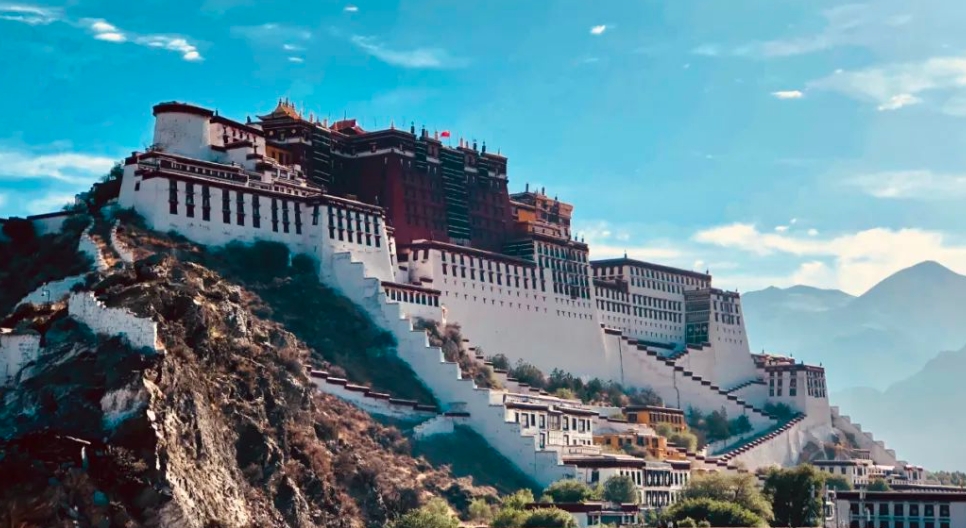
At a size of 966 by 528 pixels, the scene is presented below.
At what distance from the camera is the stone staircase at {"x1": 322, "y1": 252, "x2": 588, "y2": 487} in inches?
3925

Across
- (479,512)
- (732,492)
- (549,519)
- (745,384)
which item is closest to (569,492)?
(479,512)

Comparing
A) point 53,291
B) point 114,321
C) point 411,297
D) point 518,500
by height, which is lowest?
point 518,500

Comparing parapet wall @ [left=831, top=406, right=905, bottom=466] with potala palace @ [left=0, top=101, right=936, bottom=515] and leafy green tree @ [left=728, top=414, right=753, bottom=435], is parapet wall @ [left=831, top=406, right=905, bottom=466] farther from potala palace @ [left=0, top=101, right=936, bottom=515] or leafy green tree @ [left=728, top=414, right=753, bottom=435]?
leafy green tree @ [left=728, top=414, right=753, bottom=435]

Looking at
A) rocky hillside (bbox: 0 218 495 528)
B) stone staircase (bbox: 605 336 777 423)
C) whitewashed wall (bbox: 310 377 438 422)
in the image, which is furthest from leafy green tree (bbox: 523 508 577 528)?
stone staircase (bbox: 605 336 777 423)

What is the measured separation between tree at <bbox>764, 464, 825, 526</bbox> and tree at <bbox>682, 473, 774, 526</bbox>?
0.98 m

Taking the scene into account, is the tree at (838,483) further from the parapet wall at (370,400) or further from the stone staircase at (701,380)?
the parapet wall at (370,400)

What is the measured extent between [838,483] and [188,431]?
61290 millimetres

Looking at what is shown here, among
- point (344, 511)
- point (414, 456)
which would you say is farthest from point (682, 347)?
point (344, 511)

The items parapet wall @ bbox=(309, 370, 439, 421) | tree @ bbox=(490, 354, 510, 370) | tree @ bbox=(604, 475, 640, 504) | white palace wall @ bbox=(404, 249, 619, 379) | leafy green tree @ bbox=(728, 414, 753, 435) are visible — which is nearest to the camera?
parapet wall @ bbox=(309, 370, 439, 421)

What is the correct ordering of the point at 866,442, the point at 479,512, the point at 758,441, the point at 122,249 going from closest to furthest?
Result: the point at 479,512 < the point at 122,249 < the point at 758,441 < the point at 866,442

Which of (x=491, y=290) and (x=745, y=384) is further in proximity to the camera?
(x=745, y=384)

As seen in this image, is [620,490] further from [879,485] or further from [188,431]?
[879,485]

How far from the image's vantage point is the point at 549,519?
85.5 m

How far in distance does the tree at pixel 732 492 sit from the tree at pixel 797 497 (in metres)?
0.98
